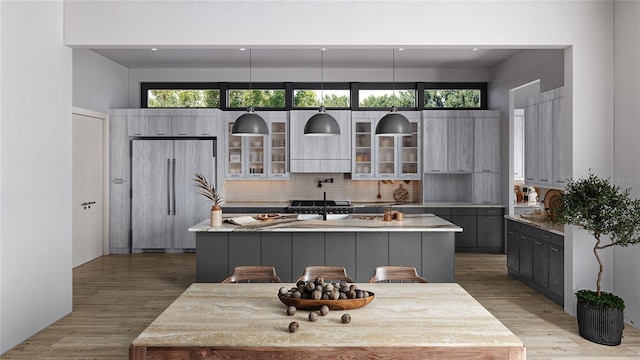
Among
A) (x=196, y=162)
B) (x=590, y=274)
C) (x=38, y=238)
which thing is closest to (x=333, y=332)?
(x=38, y=238)

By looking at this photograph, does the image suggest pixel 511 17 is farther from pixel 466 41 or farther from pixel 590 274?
pixel 590 274

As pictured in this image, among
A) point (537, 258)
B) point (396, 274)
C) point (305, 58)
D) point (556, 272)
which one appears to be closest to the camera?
point (396, 274)

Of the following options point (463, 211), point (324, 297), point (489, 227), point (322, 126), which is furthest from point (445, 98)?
point (324, 297)

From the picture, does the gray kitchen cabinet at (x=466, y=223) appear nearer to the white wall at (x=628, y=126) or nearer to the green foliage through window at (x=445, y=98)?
the green foliage through window at (x=445, y=98)

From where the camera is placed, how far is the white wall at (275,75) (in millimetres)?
8695

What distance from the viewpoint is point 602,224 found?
160 inches

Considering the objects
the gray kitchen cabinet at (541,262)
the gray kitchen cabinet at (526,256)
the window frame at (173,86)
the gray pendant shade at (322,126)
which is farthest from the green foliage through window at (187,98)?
the gray kitchen cabinet at (541,262)

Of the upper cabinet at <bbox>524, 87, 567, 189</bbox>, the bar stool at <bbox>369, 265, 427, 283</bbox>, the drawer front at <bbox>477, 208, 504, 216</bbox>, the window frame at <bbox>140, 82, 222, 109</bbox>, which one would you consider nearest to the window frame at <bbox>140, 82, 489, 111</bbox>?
the window frame at <bbox>140, 82, 222, 109</bbox>

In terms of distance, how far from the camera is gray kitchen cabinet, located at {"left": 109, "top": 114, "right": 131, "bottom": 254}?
8.18m

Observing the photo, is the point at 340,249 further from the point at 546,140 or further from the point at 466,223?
the point at 466,223

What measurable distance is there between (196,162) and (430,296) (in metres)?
5.99

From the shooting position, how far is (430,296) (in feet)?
9.89

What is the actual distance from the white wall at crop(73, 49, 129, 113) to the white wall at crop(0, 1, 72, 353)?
2659mm

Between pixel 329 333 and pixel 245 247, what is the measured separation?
3.20 meters
